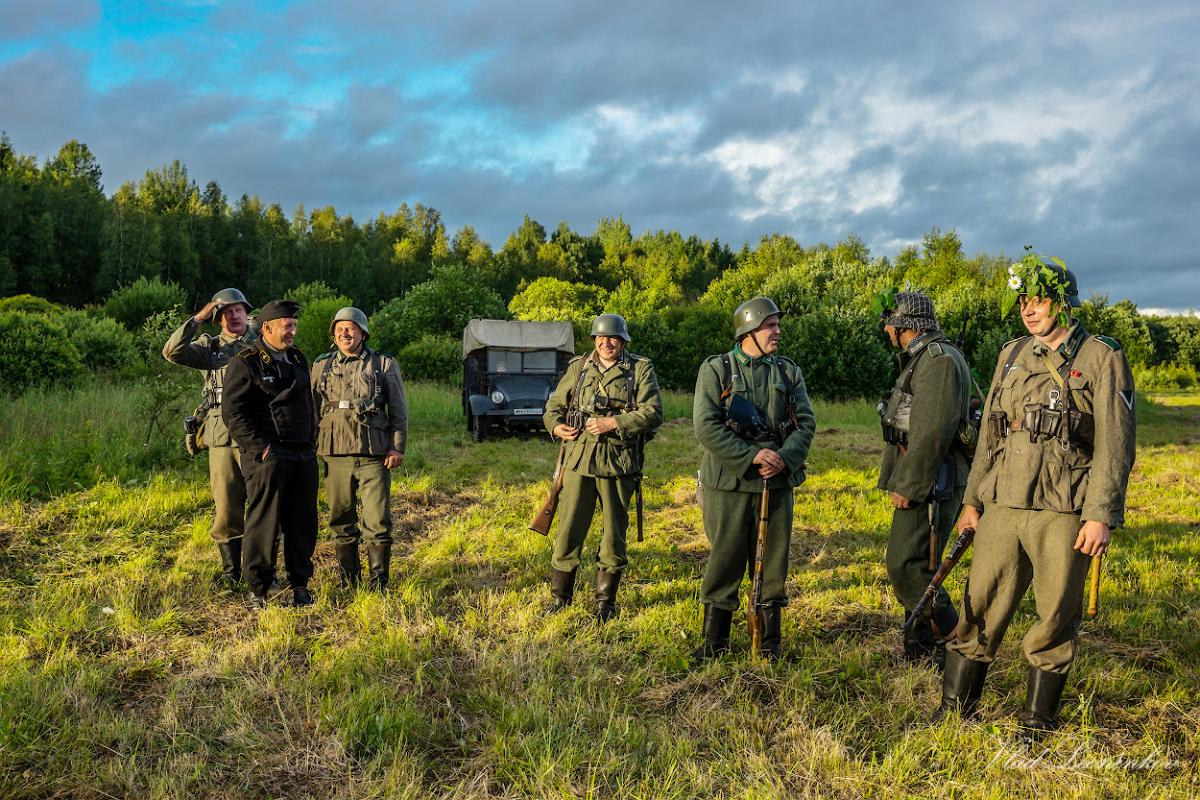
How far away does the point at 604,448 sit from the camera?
5.04 meters

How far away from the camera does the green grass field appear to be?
312 centimetres

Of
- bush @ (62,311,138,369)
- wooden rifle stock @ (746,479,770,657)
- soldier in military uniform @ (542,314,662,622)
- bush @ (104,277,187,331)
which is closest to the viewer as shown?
wooden rifle stock @ (746,479,770,657)

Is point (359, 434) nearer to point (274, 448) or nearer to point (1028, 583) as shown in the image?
point (274, 448)

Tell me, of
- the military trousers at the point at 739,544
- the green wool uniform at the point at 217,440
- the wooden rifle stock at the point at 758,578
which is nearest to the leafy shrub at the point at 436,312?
the green wool uniform at the point at 217,440

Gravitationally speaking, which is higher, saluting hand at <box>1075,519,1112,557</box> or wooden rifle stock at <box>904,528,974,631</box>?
saluting hand at <box>1075,519,1112,557</box>

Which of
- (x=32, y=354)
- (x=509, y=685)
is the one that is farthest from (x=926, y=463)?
(x=32, y=354)

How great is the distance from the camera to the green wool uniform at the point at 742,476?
4223 mm

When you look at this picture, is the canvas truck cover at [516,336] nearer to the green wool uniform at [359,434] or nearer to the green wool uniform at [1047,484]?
the green wool uniform at [359,434]

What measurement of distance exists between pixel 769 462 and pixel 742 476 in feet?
0.57

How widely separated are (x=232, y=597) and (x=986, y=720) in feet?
15.6

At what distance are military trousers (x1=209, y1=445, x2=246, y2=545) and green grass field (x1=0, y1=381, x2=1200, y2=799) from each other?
1.48 feet

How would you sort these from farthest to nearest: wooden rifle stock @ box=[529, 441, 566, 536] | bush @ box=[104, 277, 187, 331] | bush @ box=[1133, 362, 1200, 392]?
bush @ box=[1133, 362, 1200, 392]
bush @ box=[104, 277, 187, 331]
wooden rifle stock @ box=[529, 441, 566, 536]

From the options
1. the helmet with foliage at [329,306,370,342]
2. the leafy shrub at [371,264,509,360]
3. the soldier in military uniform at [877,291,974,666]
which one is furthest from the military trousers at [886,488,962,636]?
the leafy shrub at [371,264,509,360]

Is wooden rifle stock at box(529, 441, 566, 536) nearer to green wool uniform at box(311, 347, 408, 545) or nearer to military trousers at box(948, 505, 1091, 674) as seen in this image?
green wool uniform at box(311, 347, 408, 545)
